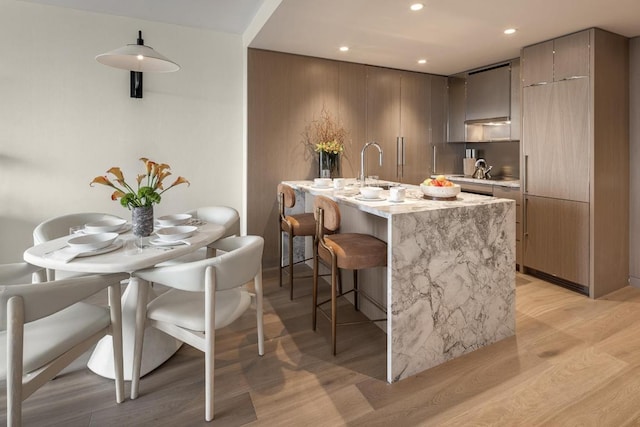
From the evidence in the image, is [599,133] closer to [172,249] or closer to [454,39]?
[454,39]

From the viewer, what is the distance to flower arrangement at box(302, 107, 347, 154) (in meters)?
4.21

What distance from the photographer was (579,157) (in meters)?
3.27

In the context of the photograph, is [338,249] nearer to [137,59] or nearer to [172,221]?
[172,221]

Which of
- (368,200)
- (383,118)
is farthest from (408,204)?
(383,118)

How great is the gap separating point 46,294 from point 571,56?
417 cm

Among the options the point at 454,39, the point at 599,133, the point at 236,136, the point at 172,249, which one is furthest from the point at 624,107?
the point at 172,249

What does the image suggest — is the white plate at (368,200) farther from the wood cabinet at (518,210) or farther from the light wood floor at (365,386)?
the wood cabinet at (518,210)

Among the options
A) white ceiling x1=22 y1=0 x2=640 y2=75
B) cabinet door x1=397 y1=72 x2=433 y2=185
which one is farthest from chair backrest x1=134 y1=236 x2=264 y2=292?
cabinet door x1=397 y1=72 x2=433 y2=185

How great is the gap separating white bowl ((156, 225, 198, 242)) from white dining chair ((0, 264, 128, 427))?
1.05 ft

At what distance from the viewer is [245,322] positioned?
2768 millimetres

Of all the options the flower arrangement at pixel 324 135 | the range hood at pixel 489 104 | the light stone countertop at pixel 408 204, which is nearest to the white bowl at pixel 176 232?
the light stone countertop at pixel 408 204

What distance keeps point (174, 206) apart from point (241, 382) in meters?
2.34

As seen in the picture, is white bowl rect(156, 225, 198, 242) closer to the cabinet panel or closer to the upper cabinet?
the cabinet panel

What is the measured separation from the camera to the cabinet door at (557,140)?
325cm
